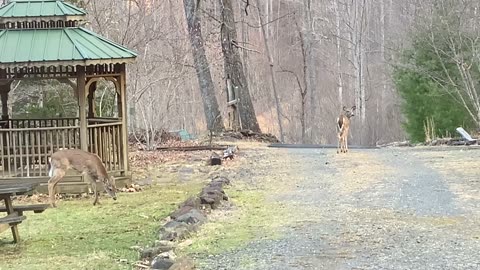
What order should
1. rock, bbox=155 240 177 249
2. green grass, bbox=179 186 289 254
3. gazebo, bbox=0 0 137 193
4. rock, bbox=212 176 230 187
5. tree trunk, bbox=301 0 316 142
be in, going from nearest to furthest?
rock, bbox=155 240 177 249 → green grass, bbox=179 186 289 254 → gazebo, bbox=0 0 137 193 → rock, bbox=212 176 230 187 → tree trunk, bbox=301 0 316 142

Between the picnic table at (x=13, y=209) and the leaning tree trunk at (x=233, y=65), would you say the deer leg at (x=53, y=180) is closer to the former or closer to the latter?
the picnic table at (x=13, y=209)

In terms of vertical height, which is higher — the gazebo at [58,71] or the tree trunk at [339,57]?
the tree trunk at [339,57]

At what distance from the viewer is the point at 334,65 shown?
43594 millimetres

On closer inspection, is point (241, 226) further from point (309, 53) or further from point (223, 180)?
point (309, 53)

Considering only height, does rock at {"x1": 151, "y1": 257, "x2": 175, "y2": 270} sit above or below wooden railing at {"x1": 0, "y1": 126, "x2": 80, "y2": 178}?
below

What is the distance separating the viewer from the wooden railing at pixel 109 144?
12836 mm

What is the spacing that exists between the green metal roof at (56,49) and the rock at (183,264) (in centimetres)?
599

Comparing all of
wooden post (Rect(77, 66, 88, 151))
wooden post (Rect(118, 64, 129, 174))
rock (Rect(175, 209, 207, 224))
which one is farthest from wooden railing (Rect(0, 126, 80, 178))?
rock (Rect(175, 209, 207, 224))

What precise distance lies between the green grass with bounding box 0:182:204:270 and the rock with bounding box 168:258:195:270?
722 millimetres

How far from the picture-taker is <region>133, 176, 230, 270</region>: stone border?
6.44 metres

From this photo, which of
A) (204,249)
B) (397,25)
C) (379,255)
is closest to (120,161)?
(204,249)

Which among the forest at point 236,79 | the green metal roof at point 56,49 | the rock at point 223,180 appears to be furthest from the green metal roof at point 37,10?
the forest at point 236,79

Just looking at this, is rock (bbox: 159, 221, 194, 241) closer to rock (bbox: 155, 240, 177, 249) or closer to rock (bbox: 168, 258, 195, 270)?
rock (bbox: 155, 240, 177, 249)

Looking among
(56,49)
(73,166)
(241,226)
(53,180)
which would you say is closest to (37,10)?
(56,49)
